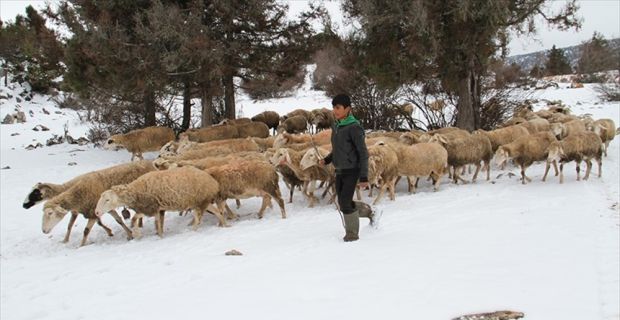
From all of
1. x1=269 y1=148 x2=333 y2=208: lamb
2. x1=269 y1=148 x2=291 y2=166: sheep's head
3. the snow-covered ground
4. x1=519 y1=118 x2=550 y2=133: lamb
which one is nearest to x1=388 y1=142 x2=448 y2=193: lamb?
the snow-covered ground

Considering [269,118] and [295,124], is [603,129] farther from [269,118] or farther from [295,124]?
[269,118]

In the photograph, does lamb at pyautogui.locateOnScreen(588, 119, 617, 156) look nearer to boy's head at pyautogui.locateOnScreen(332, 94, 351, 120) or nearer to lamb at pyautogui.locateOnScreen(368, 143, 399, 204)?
lamb at pyautogui.locateOnScreen(368, 143, 399, 204)

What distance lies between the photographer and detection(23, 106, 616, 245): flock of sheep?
8.21m

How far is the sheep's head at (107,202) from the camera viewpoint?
7955 mm

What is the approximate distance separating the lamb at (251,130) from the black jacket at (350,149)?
33.7 ft

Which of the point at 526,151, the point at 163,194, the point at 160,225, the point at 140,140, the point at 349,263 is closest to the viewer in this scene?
the point at 349,263

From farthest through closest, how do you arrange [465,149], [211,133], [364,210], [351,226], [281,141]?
[211,133]
[281,141]
[465,149]
[364,210]
[351,226]

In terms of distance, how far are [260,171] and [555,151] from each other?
21.3 feet

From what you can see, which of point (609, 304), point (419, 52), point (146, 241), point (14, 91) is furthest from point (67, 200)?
point (14, 91)

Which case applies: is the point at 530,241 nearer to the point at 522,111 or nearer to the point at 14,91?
the point at 522,111

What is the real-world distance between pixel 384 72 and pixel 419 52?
67.6 inches

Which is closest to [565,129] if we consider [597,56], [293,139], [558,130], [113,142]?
[558,130]

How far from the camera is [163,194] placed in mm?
8125

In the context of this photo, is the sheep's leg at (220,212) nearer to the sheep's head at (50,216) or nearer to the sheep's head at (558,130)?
the sheep's head at (50,216)
